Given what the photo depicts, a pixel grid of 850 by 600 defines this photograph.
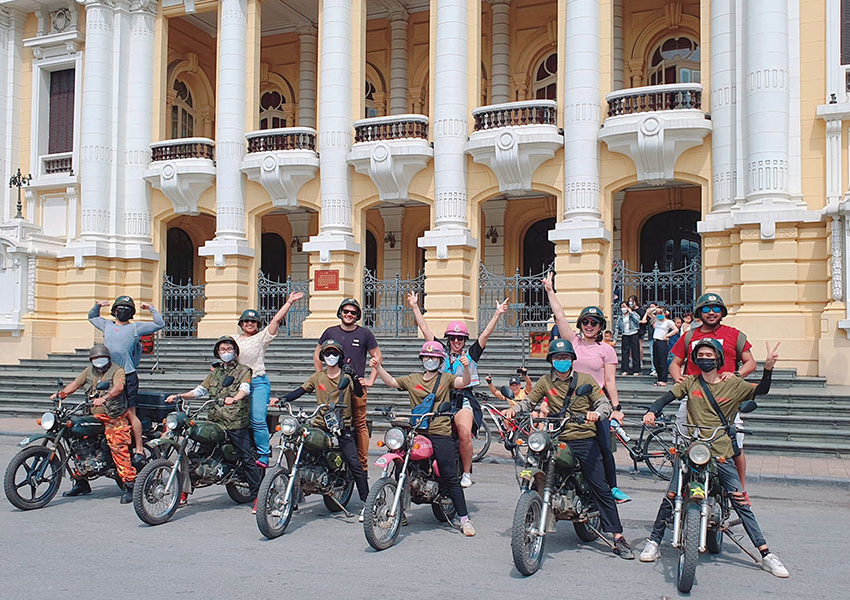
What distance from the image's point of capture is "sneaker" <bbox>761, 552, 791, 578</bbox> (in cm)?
587

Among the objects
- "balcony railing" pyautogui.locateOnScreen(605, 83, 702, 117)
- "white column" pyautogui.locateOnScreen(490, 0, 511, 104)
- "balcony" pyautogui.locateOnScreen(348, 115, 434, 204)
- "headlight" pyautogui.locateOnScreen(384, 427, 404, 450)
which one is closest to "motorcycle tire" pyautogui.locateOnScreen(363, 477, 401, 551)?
"headlight" pyautogui.locateOnScreen(384, 427, 404, 450)

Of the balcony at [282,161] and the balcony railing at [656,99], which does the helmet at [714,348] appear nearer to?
the balcony railing at [656,99]

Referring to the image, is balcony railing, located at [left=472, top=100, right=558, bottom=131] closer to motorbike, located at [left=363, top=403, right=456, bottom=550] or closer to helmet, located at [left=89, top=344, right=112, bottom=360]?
helmet, located at [left=89, top=344, right=112, bottom=360]

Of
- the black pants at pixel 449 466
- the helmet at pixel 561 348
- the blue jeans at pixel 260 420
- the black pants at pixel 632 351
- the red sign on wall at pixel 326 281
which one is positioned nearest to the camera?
the helmet at pixel 561 348

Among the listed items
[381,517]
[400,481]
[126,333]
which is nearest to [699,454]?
[400,481]

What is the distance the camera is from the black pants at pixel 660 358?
1434 centimetres

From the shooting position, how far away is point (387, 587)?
559 cm

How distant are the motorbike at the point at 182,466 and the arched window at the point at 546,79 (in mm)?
17868

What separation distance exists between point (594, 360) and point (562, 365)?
0.88 meters

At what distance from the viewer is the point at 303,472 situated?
23.7ft

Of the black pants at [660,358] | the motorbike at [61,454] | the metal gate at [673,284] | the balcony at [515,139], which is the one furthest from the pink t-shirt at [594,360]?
the balcony at [515,139]

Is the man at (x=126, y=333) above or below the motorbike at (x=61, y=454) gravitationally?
above

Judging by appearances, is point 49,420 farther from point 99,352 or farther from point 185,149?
point 185,149

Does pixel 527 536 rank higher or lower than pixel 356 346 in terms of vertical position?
lower
